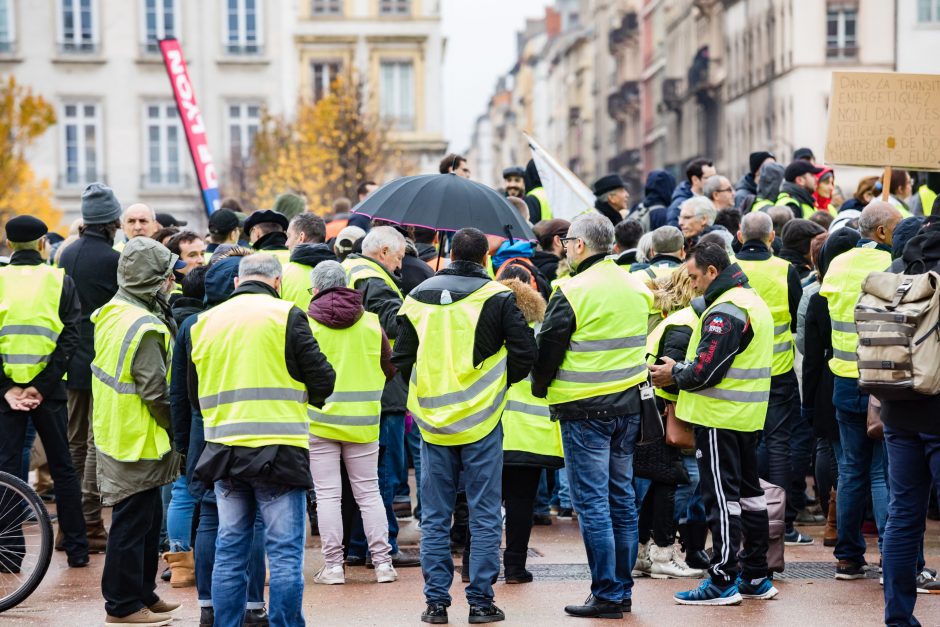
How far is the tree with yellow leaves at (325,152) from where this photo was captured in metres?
44.0

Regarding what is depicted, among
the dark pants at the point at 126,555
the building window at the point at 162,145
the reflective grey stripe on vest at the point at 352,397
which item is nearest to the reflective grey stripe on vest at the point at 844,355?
the reflective grey stripe on vest at the point at 352,397

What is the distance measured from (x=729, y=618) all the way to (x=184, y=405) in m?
3.27

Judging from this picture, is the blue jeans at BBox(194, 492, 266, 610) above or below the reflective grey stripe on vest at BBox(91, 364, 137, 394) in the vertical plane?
below

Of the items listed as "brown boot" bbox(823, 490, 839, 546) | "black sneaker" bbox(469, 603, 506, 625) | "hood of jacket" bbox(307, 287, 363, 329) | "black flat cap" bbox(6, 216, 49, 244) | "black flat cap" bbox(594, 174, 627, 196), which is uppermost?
"black flat cap" bbox(594, 174, 627, 196)

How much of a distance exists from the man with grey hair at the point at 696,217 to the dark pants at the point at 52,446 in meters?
4.98

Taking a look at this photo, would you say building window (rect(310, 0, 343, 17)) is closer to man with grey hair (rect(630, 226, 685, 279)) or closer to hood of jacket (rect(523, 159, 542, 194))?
hood of jacket (rect(523, 159, 542, 194))

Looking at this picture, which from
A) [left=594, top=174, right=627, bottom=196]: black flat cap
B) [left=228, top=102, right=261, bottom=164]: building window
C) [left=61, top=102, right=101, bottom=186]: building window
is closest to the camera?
[left=594, top=174, right=627, bottom=196]: black flat cap

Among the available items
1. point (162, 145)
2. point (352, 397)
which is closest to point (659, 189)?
point (352, 397)

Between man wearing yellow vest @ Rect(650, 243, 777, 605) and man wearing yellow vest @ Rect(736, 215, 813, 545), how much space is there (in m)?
1.83

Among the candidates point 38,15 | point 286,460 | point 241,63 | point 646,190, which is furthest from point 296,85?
point 286,460

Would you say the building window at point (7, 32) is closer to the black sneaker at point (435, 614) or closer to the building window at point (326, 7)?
the building window at point (326, 7)

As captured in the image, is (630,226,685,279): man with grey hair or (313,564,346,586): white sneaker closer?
(313,564,346,586): white sneaker

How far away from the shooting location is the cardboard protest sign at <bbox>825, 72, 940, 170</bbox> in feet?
35.7

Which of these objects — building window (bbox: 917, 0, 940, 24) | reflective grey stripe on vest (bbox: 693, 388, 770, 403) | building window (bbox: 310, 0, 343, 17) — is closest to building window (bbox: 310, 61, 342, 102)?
building window (bbox: 310, 0, 343, 17)
